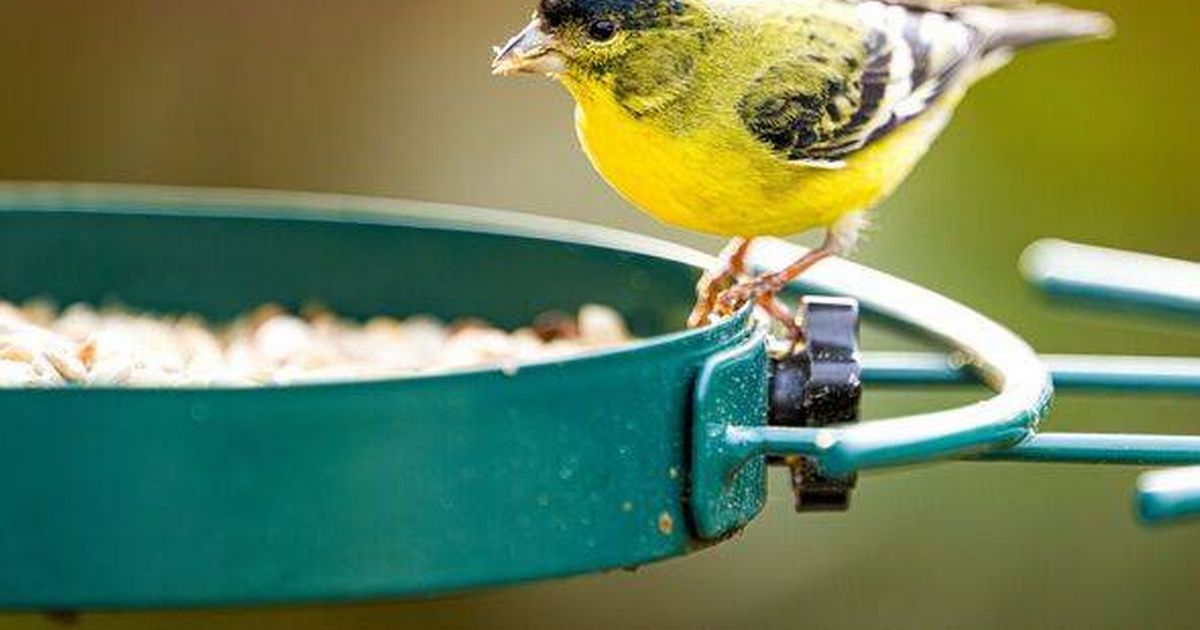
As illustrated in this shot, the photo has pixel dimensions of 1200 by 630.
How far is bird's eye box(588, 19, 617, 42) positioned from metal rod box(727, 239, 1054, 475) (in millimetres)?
594

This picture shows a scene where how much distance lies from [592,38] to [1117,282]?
1090mm

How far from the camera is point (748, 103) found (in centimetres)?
466

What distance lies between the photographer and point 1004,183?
7172 mm

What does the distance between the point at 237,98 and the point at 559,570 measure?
4897 millimetres

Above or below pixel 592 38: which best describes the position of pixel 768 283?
below

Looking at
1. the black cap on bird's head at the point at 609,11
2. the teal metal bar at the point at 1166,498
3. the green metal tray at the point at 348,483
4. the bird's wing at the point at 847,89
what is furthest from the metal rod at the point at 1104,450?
the black cap on bird's head at the point at 609,11

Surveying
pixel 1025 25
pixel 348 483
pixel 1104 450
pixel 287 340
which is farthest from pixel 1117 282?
pixel 287 340

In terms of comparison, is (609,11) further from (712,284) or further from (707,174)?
(712,284)

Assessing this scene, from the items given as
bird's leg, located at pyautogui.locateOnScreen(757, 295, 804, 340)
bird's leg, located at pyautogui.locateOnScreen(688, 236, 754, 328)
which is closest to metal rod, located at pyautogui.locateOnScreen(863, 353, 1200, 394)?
bird's leg, located at pyautogui.locateOnScreen(757, 295, 804, 340)

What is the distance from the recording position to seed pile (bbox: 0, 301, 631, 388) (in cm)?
433

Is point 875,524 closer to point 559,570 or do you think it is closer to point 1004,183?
point 1004,183

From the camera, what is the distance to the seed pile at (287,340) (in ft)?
14.2

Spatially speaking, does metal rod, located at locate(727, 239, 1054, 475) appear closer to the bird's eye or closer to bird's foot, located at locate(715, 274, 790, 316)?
bird's foot, located at locate(715, 274, 790, 316)

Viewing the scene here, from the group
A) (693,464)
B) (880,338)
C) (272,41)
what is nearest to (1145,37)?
(880,338)
